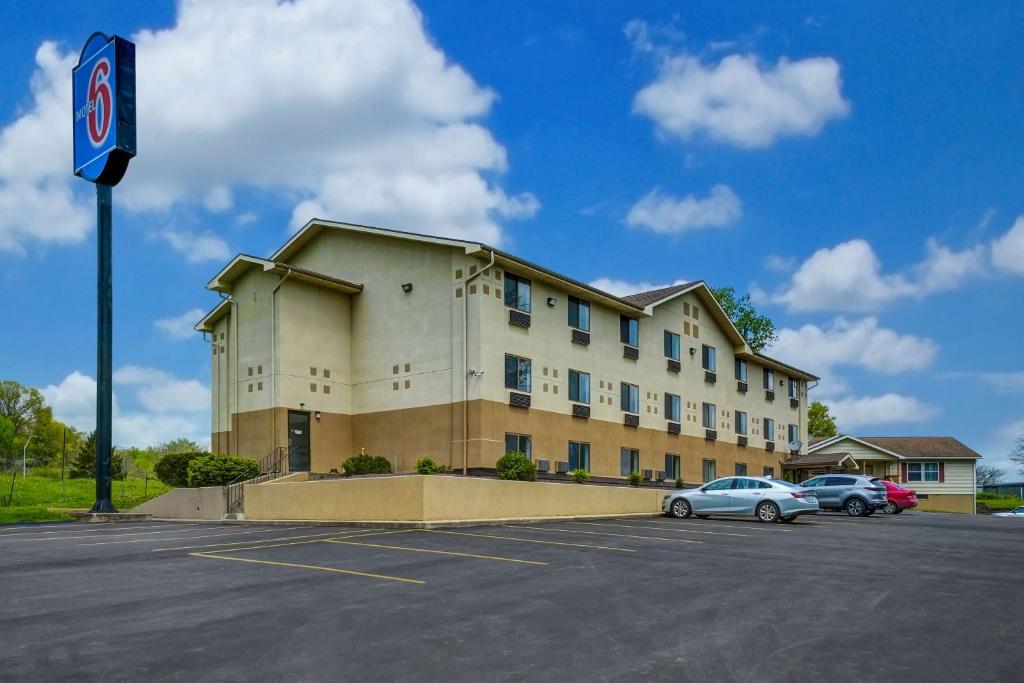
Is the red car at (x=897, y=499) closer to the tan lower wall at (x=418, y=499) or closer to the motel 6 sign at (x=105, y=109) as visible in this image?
the tan lower wall at (x=418, y=499)

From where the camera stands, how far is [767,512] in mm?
26875

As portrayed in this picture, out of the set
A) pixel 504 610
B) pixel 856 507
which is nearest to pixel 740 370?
pixel 856 507

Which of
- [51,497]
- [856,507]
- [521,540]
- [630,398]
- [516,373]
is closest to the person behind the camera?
[521,540]

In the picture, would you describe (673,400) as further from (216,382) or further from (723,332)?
(216,382)

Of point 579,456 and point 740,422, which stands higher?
point 740,422

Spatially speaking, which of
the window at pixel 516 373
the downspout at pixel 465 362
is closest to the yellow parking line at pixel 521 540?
the downspout at pixel 465 362

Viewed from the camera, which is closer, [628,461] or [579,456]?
[579,456]

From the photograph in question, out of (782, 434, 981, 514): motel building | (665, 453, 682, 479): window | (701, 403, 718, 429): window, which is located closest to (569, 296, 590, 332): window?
(665, 453, 682, 479): window

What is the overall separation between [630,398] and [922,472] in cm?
3254

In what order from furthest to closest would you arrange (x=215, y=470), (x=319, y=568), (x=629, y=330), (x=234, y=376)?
(x=629, y=330) → (x=234, y=376) → (x=215, y=470) → (x=319, y=568)

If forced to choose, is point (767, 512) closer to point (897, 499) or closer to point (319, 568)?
point (897, 499)

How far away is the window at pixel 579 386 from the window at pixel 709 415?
10210mm

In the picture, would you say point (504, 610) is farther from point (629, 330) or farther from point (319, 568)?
point (629, 330)

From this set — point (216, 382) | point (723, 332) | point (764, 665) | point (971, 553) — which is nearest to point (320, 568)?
point (764, 665)
